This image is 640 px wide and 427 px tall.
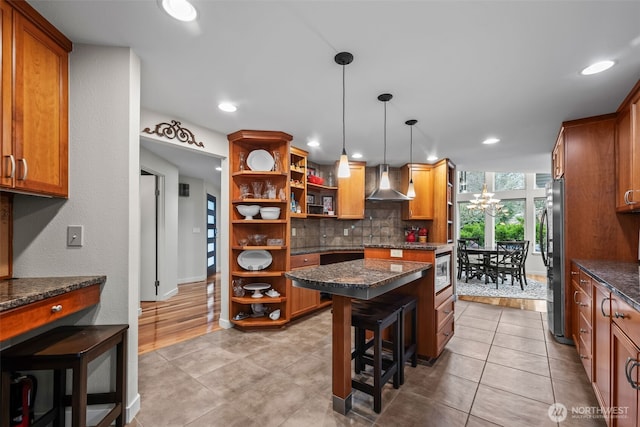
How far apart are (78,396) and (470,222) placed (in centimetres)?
909

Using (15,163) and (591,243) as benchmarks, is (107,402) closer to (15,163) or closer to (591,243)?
(15,163)

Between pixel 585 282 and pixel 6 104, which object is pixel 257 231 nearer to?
pixel 6 104

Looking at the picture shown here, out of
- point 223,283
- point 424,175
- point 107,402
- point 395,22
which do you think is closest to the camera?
point 395,22

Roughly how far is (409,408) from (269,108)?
108 inches

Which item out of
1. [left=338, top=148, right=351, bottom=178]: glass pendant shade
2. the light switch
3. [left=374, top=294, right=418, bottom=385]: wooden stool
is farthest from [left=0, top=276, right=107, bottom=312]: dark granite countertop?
[left=374, top=294, right=418, bottom=385]: wooden stool

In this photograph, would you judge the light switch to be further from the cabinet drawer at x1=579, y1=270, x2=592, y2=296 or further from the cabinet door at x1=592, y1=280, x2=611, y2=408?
the cabinet drawer at x1=579, y1=270, x2=592, y2=296

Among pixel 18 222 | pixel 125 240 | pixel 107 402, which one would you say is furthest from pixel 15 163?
pixel 107 402

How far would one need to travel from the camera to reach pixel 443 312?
2.69 metres

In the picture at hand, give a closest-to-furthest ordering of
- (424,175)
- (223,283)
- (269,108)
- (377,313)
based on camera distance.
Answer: (377,313) → (269,108) → (223,283) → (424,175)

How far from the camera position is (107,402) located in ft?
5.55

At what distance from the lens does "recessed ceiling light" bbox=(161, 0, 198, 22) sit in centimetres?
144

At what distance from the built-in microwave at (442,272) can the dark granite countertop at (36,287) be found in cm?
262

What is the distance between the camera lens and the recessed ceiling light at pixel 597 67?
1.92m

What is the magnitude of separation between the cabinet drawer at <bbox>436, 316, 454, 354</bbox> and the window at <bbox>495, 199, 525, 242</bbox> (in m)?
6.17
